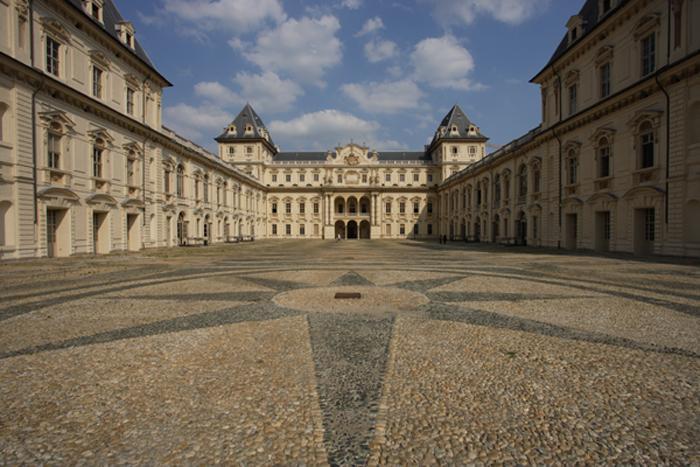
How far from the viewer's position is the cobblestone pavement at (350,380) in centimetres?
246

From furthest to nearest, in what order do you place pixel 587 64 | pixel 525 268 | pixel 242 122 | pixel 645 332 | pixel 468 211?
pixel 242 122 → pixel 468 211 → pixel 587 64 → pixel 525 268 → pixel 645 332

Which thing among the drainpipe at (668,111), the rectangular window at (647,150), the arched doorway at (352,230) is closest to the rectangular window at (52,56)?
the drainpipe at (668,111)

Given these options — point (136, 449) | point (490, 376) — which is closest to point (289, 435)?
point (136, 449)

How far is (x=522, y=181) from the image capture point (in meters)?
31.3

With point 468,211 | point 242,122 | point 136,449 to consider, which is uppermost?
point 242,122

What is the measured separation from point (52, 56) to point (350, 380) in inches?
918

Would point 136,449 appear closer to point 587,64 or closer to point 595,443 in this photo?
point 595,443

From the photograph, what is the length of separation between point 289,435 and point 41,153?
21.0 meters

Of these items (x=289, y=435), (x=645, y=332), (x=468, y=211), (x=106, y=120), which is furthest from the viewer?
(x=468, y=211)

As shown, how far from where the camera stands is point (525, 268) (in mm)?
12875

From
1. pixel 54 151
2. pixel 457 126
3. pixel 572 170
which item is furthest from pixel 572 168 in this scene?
pixel 457 126

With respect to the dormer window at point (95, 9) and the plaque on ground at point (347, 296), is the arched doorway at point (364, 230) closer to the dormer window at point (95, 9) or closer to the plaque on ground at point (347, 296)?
the dormer window at point (95, 9)

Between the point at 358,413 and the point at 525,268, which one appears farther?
the point at 525,268

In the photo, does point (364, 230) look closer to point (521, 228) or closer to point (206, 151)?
point (206, 151)
